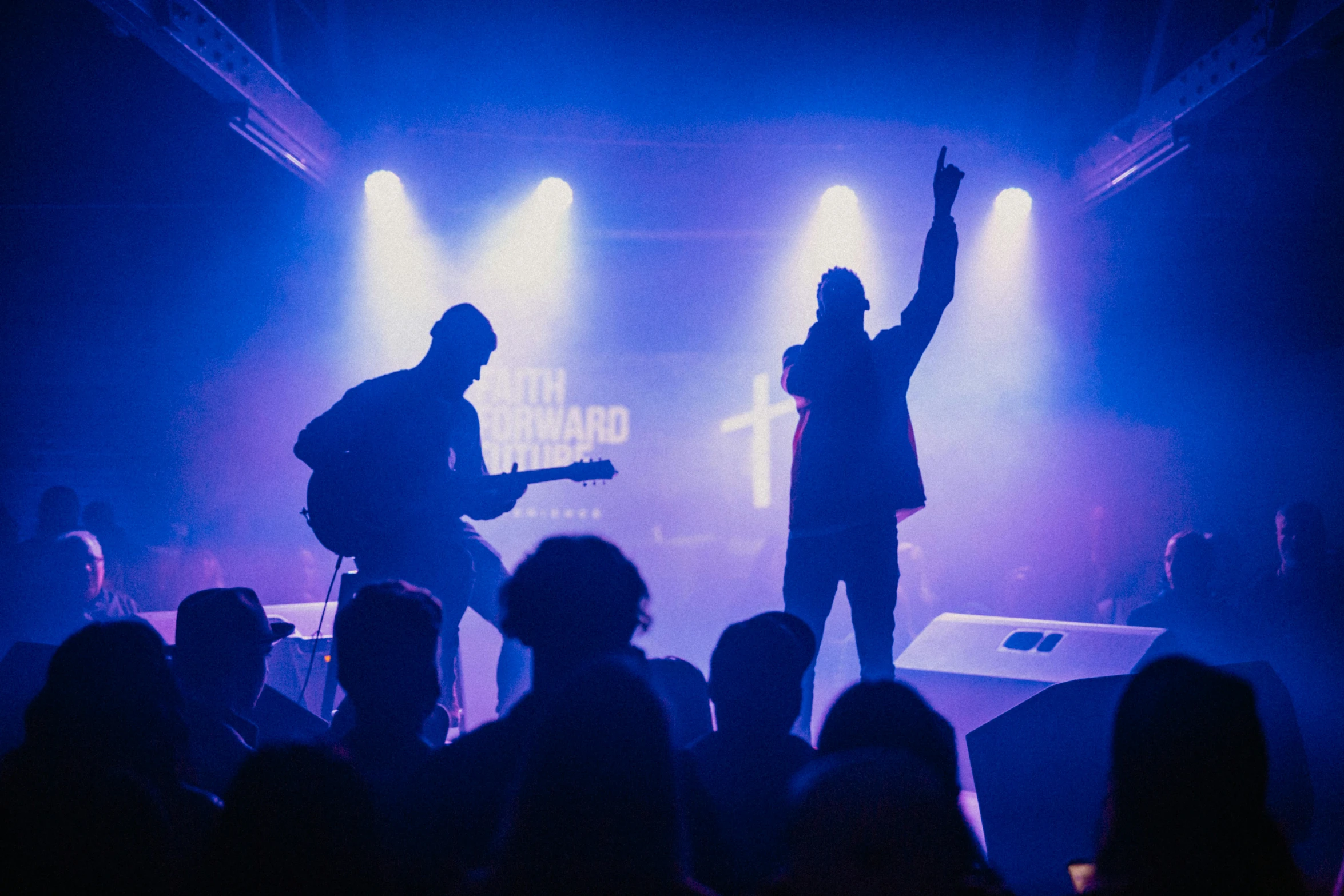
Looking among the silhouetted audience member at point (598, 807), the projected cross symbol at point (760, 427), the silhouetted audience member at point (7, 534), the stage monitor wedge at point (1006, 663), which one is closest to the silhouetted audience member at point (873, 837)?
the silhouetted audience member at point (598, 807)

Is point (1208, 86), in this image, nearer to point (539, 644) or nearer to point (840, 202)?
point (840, 202)

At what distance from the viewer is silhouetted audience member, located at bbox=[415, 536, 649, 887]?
1.67m

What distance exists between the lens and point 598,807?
3.90ft

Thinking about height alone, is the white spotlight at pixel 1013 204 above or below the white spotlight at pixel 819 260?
above

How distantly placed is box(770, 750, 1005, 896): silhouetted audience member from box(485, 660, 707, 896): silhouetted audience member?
0.54ft

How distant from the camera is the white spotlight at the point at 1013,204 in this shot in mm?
8570

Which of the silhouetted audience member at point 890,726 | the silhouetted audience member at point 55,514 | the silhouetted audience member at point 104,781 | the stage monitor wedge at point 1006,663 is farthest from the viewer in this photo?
the silhouetted audience member at point 55,514

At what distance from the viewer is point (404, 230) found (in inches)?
343

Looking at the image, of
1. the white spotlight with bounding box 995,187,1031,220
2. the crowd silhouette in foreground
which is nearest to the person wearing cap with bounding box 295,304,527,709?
the crowd silhouette in foreground

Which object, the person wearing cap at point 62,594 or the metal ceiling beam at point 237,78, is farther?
the person wearing cap at point 62,594

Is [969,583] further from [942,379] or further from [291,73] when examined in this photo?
[291,73]

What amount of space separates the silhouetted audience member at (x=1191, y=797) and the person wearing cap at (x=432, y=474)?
2.80m

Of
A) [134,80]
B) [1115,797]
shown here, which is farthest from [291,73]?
[1115,797]

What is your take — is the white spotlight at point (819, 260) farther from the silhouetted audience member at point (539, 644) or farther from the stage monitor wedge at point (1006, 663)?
the silhouetted audience member at point (539, 644)
